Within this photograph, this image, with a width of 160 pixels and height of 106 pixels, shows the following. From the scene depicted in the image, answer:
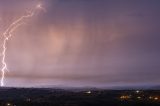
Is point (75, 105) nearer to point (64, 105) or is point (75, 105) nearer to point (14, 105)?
point (64, 105)

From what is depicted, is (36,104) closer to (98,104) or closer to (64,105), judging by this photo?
(64,105)

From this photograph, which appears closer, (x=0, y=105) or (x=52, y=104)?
(x=0, y=105)

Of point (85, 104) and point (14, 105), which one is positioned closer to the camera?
point (14, 105)

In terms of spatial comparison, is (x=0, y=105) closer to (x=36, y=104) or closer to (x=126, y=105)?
(x=36, y=104)

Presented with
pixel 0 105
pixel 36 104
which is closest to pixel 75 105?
pixel 36 104

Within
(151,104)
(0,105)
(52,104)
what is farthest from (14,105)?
(151,104)

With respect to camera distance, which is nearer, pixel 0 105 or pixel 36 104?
pixel 0 105

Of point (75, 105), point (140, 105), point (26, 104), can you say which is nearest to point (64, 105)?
point (75, 105)
